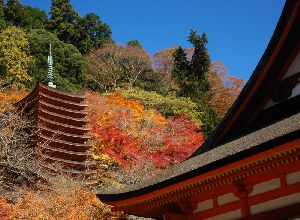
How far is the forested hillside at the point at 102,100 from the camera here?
1609cm

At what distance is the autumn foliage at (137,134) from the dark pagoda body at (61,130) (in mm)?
1878

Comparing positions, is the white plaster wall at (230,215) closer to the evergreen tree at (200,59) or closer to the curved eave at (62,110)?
the curved eave at (62,110)

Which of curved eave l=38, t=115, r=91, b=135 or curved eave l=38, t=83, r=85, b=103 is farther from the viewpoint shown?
curved eave l=38, t=83, r=85, b=103

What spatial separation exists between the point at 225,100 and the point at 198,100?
A: 4.26 m

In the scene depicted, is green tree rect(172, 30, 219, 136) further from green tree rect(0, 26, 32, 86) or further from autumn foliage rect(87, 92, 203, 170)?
green tree rect(0, 26, 32, 86)

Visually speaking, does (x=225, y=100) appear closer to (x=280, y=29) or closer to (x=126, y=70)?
(x=126, y=70)

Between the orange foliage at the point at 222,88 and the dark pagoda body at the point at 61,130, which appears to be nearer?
the dark pagoda body at the point at 61,130

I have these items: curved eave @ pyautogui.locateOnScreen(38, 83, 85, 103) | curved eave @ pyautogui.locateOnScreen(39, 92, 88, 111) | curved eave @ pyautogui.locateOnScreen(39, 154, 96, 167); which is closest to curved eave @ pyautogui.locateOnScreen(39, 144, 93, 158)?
curved eave @ pyautogui.locateOnScreen(39, 154, 96, 167)

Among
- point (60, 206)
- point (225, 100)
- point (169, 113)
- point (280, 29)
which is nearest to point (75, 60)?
point (169, 113)

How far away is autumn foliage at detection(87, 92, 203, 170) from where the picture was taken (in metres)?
23.1

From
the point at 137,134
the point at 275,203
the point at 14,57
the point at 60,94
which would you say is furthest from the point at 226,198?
the point at 14,57

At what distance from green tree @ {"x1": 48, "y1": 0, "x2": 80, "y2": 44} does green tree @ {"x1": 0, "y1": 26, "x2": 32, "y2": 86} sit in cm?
891

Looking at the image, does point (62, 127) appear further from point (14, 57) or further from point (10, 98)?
point (14, 57)

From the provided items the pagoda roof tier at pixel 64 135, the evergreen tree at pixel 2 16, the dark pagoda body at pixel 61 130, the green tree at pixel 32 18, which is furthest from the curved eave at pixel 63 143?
the green tree at pixel 32 18
